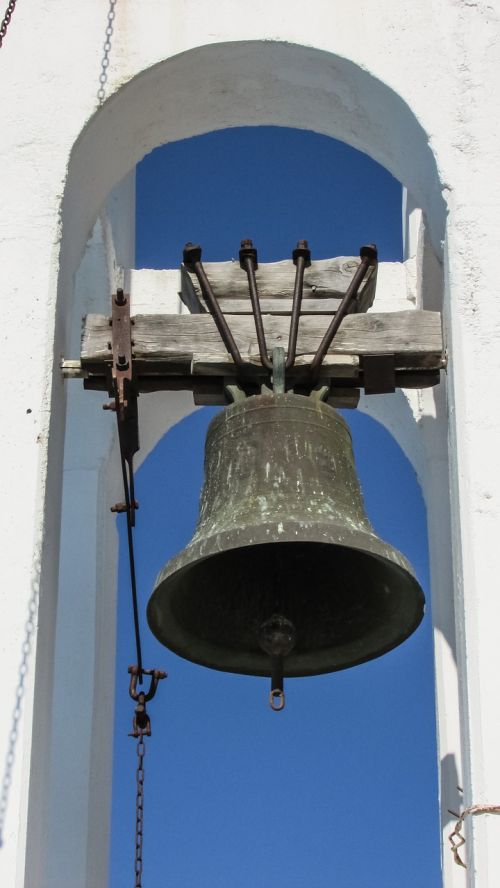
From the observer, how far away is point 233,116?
521cm

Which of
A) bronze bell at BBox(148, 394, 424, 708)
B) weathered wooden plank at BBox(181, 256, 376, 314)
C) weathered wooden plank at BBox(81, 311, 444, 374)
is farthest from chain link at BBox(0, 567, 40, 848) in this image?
weathered wooden plank at BBox(181, 256, 376, 314)

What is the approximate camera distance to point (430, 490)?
5551mm

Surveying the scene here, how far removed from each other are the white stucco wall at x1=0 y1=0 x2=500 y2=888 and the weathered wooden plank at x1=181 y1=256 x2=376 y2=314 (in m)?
0.25

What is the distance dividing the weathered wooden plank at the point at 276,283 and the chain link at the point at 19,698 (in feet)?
3.23

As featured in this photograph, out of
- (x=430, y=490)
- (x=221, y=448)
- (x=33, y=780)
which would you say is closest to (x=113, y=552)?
(x=430, y=490)

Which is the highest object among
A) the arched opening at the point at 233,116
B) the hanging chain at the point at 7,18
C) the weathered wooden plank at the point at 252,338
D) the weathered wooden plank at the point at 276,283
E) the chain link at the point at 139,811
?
the hanging chain at the point at 7,18

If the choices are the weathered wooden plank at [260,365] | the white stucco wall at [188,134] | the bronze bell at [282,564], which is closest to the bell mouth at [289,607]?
the bronze bell at [282,564]

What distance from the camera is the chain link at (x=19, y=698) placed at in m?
3.95

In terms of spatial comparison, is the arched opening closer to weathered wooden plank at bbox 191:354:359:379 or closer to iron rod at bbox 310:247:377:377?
iron rod at bbox 310:247:377:377

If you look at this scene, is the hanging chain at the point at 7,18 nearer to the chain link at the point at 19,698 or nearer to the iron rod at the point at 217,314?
the iron rod at the point at 217,314

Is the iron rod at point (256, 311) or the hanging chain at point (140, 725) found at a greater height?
the iron rod at point (256, 311)

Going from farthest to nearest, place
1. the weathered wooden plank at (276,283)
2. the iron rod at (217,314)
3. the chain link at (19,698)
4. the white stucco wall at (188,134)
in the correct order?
the weathered wooden plank at (276,283), the iron rod at (217,314), the white stucco wall at (188,134), the chain link at (19,698)

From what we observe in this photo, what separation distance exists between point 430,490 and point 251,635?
1073mm

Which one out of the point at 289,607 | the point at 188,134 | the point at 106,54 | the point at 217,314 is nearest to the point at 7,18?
the point at 106,54
